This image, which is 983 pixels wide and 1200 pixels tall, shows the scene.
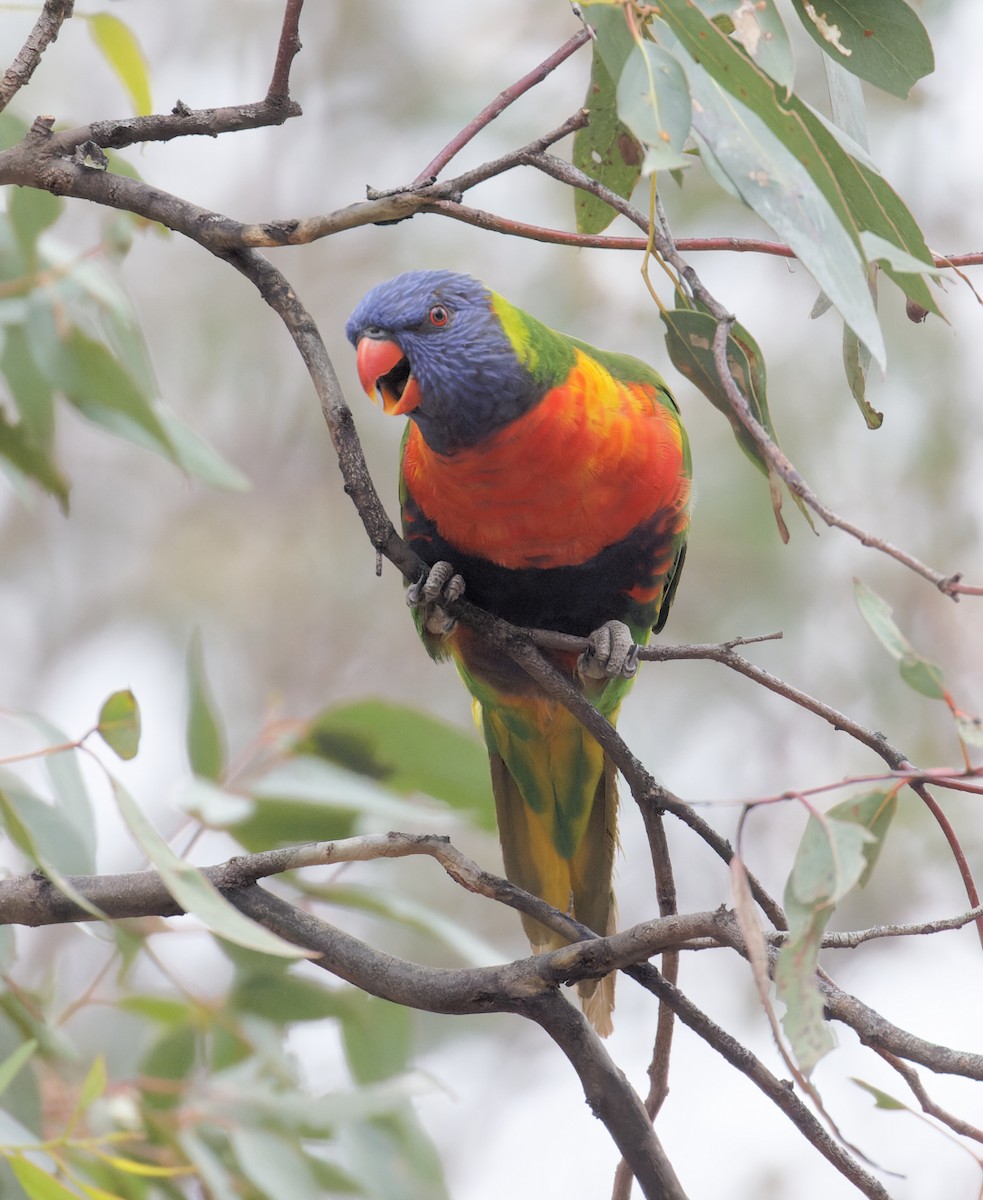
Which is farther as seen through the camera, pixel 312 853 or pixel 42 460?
pixel 42 460

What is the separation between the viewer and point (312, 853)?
82 cm

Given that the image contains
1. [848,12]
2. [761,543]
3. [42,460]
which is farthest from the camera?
[761,543]

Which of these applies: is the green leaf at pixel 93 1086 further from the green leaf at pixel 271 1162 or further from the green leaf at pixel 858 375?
the green leaf at pixel 858 375

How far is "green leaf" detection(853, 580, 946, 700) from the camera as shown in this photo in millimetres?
627

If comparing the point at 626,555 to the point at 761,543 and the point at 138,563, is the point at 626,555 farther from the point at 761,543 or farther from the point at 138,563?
the point at 138,563

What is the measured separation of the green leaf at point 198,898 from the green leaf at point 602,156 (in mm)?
587

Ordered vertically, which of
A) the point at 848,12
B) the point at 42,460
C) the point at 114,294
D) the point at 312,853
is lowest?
the point at 312,853

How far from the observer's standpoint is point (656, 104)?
24.3 inches

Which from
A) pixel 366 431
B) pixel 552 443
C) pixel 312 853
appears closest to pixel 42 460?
pixel 312 853

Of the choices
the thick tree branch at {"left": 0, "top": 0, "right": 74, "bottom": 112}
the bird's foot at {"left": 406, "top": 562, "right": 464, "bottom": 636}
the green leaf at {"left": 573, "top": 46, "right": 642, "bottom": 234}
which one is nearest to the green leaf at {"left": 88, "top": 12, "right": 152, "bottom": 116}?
the thick tree branch at {"left": 0, "top": 0, "right": 74, "bottom": 112}

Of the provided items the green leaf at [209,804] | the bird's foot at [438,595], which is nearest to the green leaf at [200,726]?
the green leaf at [209,804]

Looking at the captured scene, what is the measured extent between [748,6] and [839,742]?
10.0ft

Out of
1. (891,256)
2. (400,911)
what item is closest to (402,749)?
(400,911)

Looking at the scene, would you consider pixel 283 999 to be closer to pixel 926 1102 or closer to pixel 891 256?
pixel 926 1102
